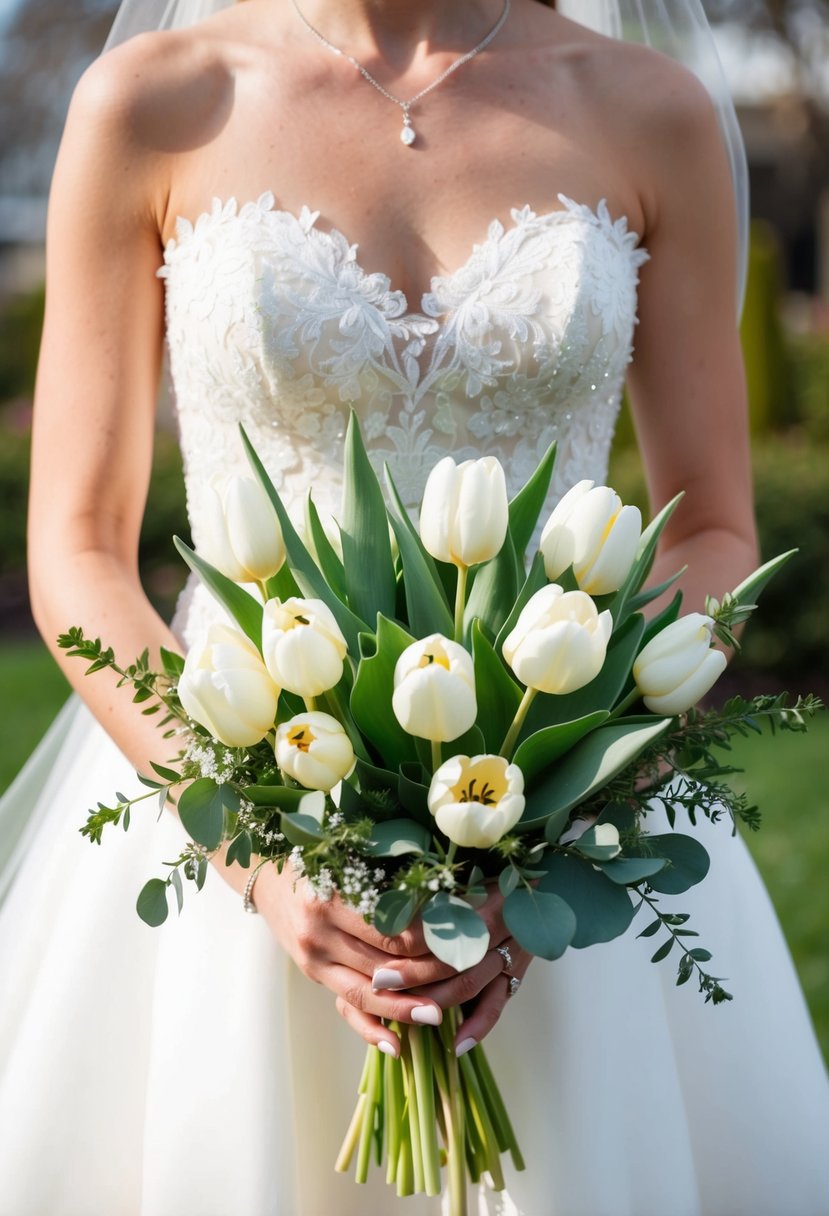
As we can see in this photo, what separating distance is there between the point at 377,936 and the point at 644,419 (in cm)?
135

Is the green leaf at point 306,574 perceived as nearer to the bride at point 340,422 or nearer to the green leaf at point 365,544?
the green leaf at point 365,544

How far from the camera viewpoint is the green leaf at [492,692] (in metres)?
1.65

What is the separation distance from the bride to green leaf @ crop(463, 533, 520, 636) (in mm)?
671

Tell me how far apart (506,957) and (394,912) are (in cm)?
31

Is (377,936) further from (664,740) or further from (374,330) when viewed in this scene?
(374,330)

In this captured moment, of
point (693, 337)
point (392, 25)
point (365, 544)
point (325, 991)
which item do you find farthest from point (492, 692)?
point (392, 25)

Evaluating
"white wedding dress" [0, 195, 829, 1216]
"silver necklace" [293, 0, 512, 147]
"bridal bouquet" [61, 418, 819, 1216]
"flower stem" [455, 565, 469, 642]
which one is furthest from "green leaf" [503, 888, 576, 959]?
"silver necklace" [293, 0, 512, 147]

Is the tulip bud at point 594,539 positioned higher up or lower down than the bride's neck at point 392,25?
lower down

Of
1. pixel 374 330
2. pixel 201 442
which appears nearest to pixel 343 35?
pixel 374 330

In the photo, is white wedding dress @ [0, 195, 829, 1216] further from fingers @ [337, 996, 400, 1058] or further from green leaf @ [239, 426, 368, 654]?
green leaf @ [239, 426, 368, 654]

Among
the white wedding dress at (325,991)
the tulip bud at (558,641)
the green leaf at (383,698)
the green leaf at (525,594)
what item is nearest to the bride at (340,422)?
the white wedding dress at (325,991)

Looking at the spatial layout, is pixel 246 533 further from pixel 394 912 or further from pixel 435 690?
pixel 394 912

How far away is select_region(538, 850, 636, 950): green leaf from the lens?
1648 mm

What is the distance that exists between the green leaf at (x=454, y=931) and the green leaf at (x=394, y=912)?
0.02 metres
